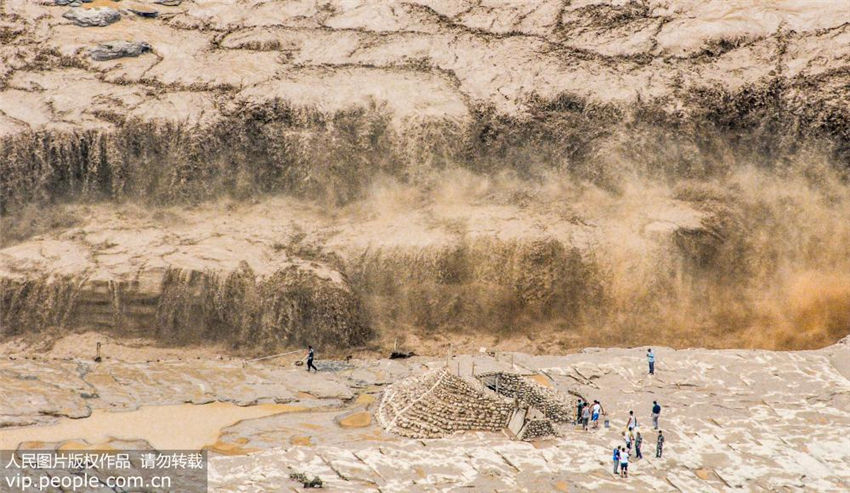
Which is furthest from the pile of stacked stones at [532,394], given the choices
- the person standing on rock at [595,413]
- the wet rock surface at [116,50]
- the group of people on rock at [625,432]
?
the wet rock surface at [116,50]

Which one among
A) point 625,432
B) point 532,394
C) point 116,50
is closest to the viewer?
point 625,432

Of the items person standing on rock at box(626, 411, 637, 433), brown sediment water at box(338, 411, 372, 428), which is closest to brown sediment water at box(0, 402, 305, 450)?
brown sediment water at box(338, 411, 372, 428)

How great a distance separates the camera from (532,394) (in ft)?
94.1

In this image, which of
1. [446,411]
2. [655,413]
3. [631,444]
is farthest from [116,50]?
[631,444]

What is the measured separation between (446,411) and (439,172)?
13.0 meters

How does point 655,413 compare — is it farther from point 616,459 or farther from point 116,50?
point 116,50

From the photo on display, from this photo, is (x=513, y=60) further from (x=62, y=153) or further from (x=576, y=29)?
(x=62, y=153)

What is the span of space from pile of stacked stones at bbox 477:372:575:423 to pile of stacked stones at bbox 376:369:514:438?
38.8 inches

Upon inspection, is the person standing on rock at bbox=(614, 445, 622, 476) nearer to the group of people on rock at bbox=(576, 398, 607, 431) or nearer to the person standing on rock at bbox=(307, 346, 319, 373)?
the group of people on rock at bbox=(576, 398, 607, 431)

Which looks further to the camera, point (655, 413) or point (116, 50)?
point (116, 50)

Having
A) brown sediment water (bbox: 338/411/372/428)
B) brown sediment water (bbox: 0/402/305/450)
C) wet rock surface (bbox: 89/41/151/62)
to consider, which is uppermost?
wet rock surface (bbox: 89/41/151/62)

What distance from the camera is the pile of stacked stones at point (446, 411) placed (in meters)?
27.1

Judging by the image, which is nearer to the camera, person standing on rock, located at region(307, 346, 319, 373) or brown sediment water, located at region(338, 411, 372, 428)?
brown sediment water, located at region(338, 411, 372, 428)

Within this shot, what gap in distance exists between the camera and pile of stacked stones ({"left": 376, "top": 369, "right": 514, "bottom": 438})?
2711 cm
